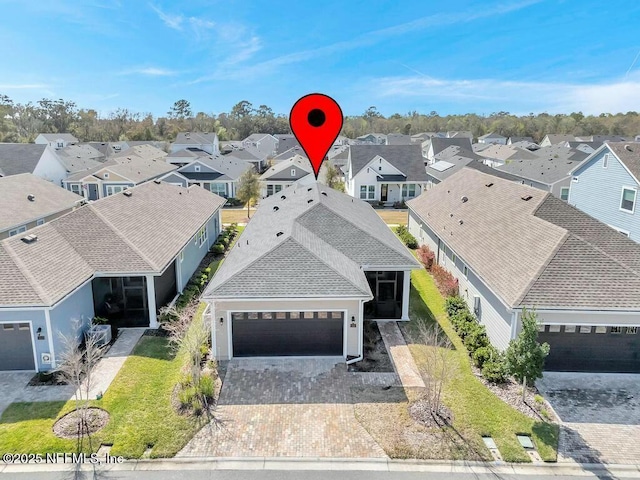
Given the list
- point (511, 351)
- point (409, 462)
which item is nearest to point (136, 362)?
point (409, 462)

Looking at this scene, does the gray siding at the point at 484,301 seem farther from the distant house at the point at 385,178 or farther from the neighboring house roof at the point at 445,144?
the neighboring house roof at the point at 445,144

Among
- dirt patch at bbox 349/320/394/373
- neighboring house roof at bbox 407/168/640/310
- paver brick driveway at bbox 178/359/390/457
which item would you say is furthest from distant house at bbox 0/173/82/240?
neighboring house roof at bbox 407/168/640/310

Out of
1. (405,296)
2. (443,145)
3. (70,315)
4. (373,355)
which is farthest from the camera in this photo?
(443,145)

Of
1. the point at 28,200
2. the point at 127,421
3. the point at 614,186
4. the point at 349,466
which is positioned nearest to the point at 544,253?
the point at 349,466

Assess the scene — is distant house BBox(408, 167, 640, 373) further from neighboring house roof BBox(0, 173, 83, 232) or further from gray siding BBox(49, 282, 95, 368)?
neighboring house roof BBox(0, 173, 83, 232)

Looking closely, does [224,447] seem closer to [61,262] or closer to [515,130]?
[61,262]

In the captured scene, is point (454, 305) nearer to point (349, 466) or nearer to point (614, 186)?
point (349, 466)
